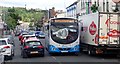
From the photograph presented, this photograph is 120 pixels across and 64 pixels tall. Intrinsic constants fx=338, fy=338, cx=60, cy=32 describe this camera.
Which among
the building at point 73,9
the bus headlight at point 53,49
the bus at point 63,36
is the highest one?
the building at point 73,9

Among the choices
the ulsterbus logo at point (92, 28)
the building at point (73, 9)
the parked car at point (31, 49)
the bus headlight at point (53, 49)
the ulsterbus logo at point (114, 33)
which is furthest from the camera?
the building at point (73, 9)

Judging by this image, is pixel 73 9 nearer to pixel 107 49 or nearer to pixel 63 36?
pixel 63 36

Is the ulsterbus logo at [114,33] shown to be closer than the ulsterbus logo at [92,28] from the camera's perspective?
Yes

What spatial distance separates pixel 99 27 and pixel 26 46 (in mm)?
6136

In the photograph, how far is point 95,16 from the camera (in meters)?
26.5

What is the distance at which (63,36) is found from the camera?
2894 centimetres

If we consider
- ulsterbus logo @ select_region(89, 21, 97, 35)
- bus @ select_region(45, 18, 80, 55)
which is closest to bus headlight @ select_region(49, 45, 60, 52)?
bus @ select_region(45, 18, 80, 55)

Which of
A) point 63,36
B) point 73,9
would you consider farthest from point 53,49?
point 73,9

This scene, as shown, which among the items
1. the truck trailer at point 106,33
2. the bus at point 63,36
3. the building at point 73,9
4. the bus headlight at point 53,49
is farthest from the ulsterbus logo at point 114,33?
the building at point 73,9

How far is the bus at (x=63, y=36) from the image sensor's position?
2897 centimetres

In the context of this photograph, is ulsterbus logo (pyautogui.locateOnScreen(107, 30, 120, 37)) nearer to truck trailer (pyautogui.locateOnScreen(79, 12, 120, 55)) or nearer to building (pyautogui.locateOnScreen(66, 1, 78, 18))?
truck trailer (pyautogui.locateOnScreen(79, 12, 120, 55))

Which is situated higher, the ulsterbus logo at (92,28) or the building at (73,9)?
the building at (73,9)

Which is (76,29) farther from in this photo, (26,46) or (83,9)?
(83,9)

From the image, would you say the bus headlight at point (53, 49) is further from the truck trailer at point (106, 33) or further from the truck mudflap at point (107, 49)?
the truck mudflap at point (107, 49)
